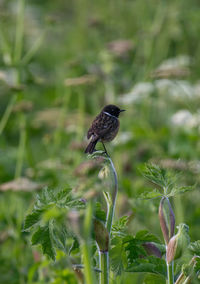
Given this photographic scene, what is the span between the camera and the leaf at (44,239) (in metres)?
1.43

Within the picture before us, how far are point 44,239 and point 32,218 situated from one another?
0.06 meters

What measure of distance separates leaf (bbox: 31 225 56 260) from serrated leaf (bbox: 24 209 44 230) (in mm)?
23

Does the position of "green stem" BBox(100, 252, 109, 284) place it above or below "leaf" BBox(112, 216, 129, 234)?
below

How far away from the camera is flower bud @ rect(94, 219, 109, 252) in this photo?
4.54ft

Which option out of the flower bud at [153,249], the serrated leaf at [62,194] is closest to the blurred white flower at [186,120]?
the flower bud at [153,249]

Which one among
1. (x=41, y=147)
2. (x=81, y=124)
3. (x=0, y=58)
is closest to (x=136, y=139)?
(x=81, y=124)

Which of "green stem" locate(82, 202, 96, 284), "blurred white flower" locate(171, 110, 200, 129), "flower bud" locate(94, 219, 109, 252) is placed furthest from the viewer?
"blurred white flower" locate(171, 110, 200, 129)

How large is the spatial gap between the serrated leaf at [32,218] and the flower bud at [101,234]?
134 mm

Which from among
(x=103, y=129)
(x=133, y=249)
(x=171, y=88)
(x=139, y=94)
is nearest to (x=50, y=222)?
(x=133, y=249)

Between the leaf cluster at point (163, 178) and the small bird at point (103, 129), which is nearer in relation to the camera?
the leaf cluster at point (163, 178)

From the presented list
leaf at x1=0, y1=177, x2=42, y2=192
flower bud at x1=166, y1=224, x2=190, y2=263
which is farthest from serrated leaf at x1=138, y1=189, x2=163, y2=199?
leaf at x1=0, y1=177, x2=42, y2=192

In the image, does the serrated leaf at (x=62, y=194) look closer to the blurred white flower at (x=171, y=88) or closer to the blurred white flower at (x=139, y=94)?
the blurred white flower at (x=139, y=94)

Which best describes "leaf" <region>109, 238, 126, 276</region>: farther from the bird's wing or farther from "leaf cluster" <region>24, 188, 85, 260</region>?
the bird's wing

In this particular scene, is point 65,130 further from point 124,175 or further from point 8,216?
point 8,216
